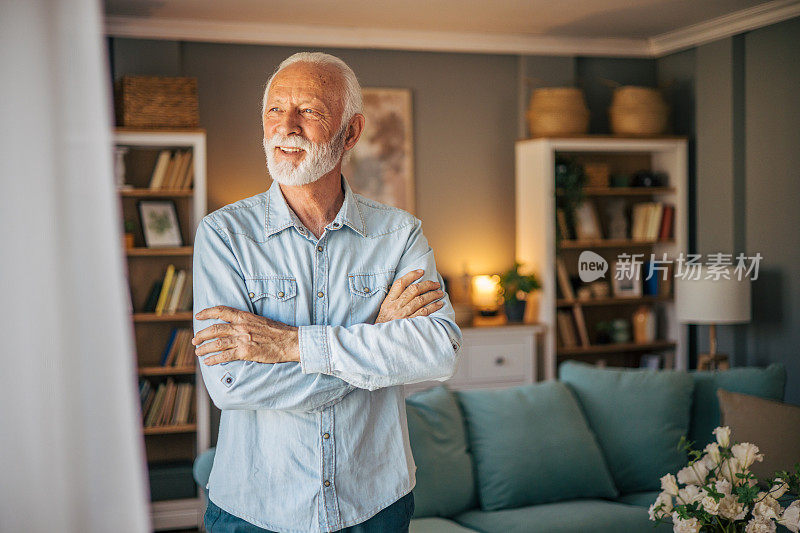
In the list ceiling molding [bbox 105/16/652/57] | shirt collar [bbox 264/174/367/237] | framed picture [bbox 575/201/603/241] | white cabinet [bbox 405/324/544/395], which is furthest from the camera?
framed picture [bbox 575/201/603/241]

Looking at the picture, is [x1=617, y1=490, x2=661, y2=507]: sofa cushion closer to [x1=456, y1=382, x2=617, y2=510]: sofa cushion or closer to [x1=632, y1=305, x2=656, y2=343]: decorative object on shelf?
[x1=456, y1=382, x2=617, y2=510]: sofa cushion

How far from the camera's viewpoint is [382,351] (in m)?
1.52

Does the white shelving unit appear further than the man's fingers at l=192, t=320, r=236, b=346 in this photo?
Yes

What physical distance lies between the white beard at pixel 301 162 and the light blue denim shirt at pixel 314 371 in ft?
0.15

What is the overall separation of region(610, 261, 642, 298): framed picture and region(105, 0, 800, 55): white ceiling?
1.62m

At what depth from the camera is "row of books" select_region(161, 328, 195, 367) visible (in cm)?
454

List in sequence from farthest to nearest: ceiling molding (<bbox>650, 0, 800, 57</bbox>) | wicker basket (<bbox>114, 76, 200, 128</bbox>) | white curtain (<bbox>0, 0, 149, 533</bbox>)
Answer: ceiling molding (<bbox>650, 0, 800, 57</bbox>) → wicker basket (<bbox>114, 76, 200, 128</bbox>) → white curtain (<bbox>0, 0, 149, 533</bbox>)

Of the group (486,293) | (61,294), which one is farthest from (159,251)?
(61,294)

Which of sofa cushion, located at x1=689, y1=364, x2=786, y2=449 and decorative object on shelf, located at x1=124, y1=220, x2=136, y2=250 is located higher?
decorative object on shelf, located at x1=124, y1=220, x2=136, y2=250

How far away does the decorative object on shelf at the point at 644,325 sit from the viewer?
5391 millimetres

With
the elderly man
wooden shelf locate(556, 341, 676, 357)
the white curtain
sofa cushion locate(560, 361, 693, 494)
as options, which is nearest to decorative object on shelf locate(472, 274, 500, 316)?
wooden shelf locate(556, 341, 676, 357)

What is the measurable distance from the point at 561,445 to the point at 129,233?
8.92 ft

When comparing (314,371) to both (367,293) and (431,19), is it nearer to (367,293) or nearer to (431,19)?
(367,293)

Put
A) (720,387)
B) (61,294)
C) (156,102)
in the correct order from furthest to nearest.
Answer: (156,102), (720,387), (61,294)
